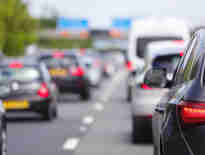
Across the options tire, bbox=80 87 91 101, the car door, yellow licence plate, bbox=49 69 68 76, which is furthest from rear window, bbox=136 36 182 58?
the car door

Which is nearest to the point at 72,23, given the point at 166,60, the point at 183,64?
the point at 166,60

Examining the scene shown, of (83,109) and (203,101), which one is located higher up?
(203,101)

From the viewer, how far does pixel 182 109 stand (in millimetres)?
5652

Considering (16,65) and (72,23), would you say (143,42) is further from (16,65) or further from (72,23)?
(72,23)

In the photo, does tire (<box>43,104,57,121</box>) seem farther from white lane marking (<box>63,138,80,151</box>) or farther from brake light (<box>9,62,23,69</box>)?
white lane marking (<box>63,138,80,151</box>)

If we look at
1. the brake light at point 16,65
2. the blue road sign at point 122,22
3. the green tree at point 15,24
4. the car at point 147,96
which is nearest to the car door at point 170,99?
the car at point 147,96

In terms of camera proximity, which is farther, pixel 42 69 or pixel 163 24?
pixel 163 24

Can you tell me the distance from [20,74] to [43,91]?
0.65m

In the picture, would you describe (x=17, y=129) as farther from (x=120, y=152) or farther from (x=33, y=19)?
(x=33, y=19)

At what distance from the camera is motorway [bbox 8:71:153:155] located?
12.3m

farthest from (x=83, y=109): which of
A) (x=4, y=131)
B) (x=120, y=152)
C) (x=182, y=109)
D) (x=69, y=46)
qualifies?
(x=69, y=46)

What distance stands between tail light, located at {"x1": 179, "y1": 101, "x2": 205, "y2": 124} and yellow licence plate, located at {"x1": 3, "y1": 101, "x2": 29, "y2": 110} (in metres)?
12.8

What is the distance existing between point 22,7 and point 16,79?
3413cm

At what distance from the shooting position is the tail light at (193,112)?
5.53 metres
